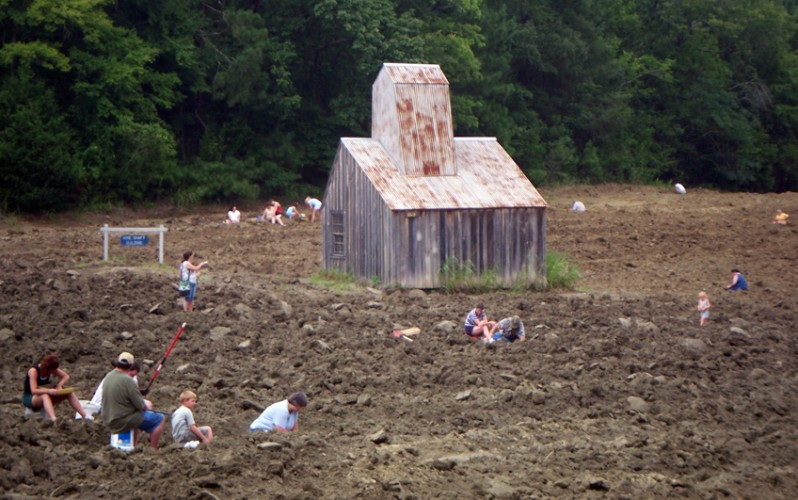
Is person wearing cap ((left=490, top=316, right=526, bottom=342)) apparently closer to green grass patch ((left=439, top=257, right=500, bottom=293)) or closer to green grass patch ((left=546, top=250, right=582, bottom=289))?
green grass patch ((left=439, top=257, right=500, bottom=293))

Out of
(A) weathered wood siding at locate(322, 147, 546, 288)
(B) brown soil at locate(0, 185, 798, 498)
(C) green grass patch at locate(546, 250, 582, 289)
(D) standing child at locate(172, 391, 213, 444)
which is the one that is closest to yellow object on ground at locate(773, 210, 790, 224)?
(B) brown soil at locate(0, 185, 798, 498)

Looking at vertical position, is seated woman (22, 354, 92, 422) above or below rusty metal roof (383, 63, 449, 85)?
below

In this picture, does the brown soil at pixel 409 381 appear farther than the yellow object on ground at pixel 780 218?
No

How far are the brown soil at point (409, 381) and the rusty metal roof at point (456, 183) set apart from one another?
2.35m

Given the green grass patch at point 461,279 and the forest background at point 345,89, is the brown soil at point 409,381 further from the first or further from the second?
the forest background at point 345,89

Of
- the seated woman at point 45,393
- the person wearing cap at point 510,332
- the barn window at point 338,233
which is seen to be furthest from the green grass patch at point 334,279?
the seated woman at point 45,393

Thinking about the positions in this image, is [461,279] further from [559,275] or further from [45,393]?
[45,393]

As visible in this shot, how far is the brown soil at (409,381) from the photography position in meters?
12.0

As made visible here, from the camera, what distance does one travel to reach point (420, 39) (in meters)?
47.1

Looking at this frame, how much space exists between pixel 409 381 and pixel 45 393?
225 inches

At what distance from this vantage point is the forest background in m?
41.5

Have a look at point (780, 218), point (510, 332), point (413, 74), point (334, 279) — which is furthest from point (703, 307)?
point (780, 218)

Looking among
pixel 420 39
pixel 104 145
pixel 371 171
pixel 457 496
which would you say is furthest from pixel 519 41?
pixel 457 496

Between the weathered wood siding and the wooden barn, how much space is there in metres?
0.02
